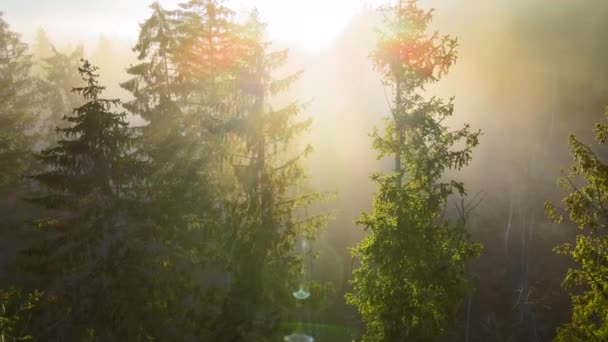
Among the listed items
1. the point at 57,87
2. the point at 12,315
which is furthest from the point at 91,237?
the point at 57,87

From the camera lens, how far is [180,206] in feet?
49.1

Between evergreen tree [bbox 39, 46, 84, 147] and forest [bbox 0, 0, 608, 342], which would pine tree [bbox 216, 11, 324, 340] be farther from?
evergreen tree [bbox 39, 46, 84, 147]

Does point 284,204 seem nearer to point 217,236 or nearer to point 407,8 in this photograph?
point 217,236

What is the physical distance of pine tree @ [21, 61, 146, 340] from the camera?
453 inches

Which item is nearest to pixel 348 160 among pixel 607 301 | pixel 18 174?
pixel 18 174

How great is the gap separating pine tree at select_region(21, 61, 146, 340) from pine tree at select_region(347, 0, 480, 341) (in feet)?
22.0

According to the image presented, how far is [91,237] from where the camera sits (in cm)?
1176

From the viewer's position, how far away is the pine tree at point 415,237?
36.4 feet

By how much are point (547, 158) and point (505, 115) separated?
10078 mm

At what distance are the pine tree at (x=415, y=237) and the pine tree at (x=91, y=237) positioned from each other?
22.0ft

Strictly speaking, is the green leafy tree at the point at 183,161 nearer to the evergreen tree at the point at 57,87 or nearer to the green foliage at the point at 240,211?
the green foliage at the point at 240,211

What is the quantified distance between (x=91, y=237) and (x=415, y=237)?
9.18 meters

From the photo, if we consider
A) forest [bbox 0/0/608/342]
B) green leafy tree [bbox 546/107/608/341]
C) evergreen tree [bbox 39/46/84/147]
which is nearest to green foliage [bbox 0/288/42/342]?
forest [bbox 0/0/608/342]

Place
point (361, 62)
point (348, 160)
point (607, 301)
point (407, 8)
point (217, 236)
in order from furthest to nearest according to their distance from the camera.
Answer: point (361, 62) < point (348, 160) < point (217, 236) < point (407, 8) < point (607, 301)
